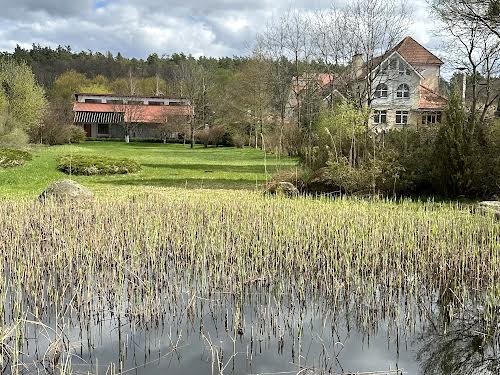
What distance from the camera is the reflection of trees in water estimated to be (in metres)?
4.24

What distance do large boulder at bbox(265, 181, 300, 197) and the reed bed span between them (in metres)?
3.93

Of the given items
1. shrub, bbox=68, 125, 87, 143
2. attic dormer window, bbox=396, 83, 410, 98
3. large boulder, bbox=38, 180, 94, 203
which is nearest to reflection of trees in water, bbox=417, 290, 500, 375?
large boulder, bbox=38, 180, 94, 203

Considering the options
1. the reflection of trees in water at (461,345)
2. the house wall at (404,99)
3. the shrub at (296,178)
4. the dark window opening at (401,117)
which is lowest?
the reflection of trees in water at (461,345)

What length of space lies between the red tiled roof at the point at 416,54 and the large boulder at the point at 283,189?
31.9 metres

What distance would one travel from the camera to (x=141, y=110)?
184ft

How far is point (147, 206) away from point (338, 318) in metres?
6.45

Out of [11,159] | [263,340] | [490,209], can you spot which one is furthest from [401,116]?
[263,340]

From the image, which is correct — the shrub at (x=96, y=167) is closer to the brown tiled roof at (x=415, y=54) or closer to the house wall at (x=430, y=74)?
the brown tiled roof at (x=415, y=54)

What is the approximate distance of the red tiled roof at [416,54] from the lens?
43.0m

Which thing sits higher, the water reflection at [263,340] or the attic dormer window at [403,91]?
the attic dormer window at [403,91]

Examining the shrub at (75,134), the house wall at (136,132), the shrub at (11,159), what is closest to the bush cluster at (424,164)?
the shrub at (11,159)

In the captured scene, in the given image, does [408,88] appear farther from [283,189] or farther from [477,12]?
[283,189]

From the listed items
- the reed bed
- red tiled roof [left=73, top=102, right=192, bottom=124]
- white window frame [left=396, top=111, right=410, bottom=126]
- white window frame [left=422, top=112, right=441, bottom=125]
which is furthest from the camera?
red tiled roof [left=73, top=102, right=192, bottom=124]

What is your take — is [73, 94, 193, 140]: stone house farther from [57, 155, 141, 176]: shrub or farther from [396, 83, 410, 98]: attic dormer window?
[57, 155, 141, 176]: shrub
